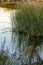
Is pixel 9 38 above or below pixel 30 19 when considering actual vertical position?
below

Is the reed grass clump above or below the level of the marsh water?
above

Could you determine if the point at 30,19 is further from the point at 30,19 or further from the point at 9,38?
→ the point at 9,38

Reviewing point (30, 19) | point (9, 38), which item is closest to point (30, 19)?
point (30, 19)

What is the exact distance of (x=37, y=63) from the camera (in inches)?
126

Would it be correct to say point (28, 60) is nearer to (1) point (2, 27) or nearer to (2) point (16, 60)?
(2) point (16, 60)

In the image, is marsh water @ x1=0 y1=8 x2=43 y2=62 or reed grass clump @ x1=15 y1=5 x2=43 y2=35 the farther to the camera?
reed grass clump @ x1=15 y1=5 x2=43 y2=35

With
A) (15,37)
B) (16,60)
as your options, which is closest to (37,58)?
(16,60)

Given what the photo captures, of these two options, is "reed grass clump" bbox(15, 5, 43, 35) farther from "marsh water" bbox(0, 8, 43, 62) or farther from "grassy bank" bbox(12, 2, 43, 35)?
"marsh water" bbox(0, 8, 43, 62)

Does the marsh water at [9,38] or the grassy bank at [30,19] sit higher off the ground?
the grassy bank at [30,19]

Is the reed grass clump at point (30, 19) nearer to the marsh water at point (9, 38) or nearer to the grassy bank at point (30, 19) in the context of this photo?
the grassy bank at point (30, 19)

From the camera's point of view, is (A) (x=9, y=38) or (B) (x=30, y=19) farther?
(B) (x=30, y=19)

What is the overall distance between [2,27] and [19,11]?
461 mm

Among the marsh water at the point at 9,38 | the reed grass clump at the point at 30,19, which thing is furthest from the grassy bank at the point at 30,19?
the marsh water at the point at 9,38

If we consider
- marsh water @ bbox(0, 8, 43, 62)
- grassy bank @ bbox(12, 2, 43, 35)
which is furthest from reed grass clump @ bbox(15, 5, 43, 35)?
marsh water @ bbox(0, 8, 43, 62)
